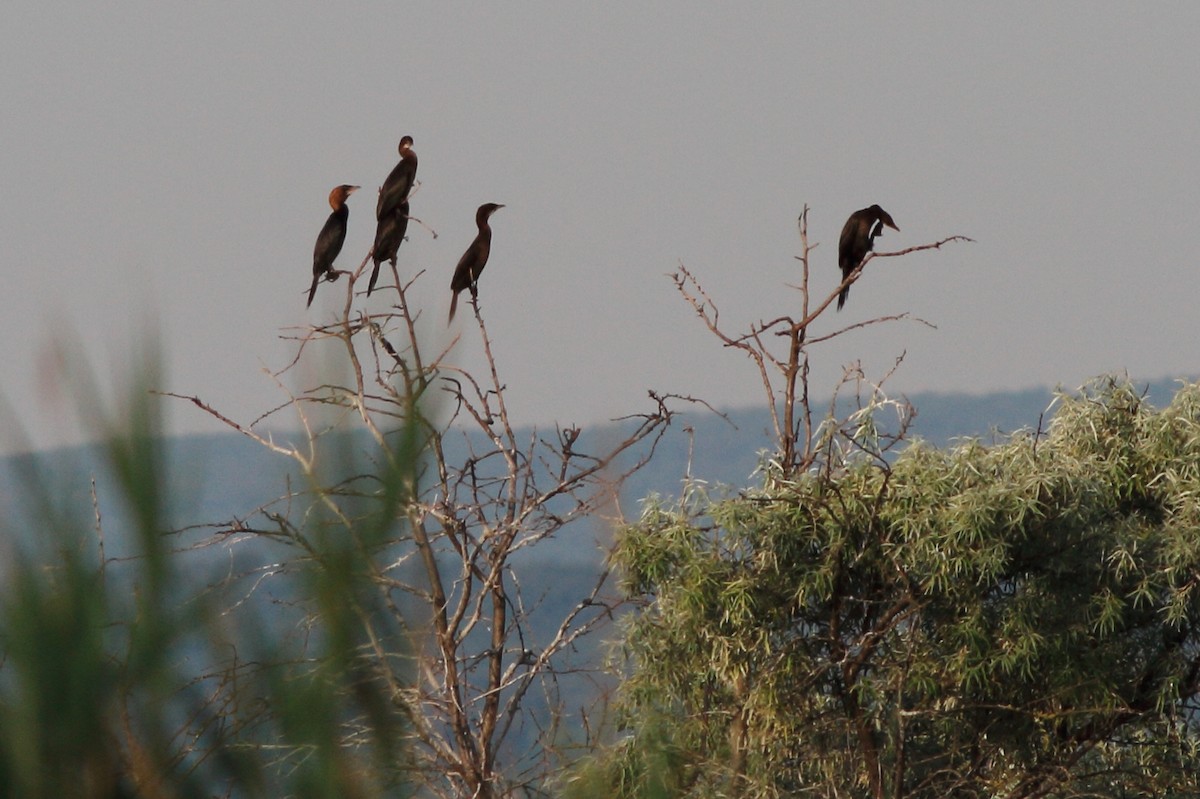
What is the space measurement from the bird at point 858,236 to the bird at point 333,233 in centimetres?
254

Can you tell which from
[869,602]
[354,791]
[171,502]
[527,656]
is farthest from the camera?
[869,602]

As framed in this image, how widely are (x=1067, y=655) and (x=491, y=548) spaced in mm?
3331

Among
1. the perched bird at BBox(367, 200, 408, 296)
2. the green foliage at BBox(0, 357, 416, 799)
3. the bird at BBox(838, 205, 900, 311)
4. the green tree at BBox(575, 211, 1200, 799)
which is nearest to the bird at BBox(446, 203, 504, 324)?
the perched bird at BBox(367, 200, 408, 296)

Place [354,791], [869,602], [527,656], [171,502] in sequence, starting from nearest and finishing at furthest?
[171,502] < [354,791] < [527,656] < [869,602]

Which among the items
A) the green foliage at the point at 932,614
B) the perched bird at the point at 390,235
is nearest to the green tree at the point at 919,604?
the green foliage at the point at 932,614

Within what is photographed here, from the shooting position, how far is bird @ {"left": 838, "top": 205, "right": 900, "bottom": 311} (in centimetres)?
763

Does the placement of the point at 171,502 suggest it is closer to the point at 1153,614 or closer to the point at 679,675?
the point at 679,675

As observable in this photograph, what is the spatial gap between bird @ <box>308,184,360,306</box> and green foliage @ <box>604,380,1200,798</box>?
1951mm

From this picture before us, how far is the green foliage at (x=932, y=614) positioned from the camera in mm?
6660

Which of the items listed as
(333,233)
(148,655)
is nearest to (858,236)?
(333,233)

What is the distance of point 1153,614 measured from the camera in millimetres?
7012

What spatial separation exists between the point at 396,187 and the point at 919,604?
293 centimetres

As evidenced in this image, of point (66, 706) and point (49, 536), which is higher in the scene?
point (49, 536)

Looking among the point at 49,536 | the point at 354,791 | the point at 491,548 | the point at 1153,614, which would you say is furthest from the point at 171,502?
the point at 1153,614
